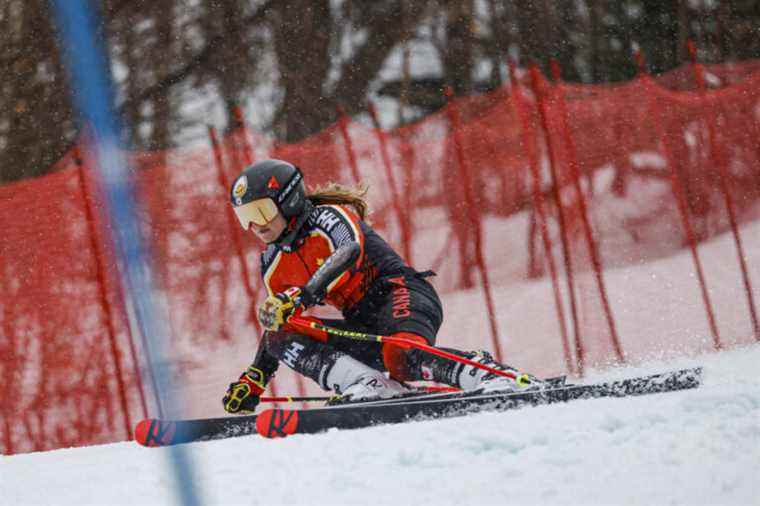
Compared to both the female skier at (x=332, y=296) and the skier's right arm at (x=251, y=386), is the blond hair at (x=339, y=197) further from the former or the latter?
the skier's right arm at (x=251, y=386)

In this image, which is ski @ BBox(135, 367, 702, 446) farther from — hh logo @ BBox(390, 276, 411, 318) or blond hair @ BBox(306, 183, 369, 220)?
blond hair @ BBox(306, 183, 369, 220)

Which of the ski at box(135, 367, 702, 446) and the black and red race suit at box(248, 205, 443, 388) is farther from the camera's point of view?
the black and red race suit at box(248, 205, 443, 388)

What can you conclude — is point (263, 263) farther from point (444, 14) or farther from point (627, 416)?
point (444, 14)

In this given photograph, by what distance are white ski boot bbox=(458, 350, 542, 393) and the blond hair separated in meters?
0.94

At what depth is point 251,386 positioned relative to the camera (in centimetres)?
449

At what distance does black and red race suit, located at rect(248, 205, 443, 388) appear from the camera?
13.6ft

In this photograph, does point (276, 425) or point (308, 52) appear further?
point (308, 52)

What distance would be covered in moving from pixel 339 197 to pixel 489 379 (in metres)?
1.17

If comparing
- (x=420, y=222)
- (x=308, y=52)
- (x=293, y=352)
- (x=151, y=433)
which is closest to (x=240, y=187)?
(x=293, y=352)

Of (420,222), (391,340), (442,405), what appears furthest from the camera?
(420,222)

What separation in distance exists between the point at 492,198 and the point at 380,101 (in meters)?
6.07

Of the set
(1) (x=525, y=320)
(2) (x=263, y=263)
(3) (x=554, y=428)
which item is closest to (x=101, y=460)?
(2) (x=263, y=263)

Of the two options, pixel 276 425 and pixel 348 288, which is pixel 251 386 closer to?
pixel 348 288

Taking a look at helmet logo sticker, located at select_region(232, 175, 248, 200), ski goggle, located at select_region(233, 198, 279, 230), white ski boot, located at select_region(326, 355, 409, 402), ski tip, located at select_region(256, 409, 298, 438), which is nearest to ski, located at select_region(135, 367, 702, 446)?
ski tip, located at select_region(256, 409, 298, 438)
